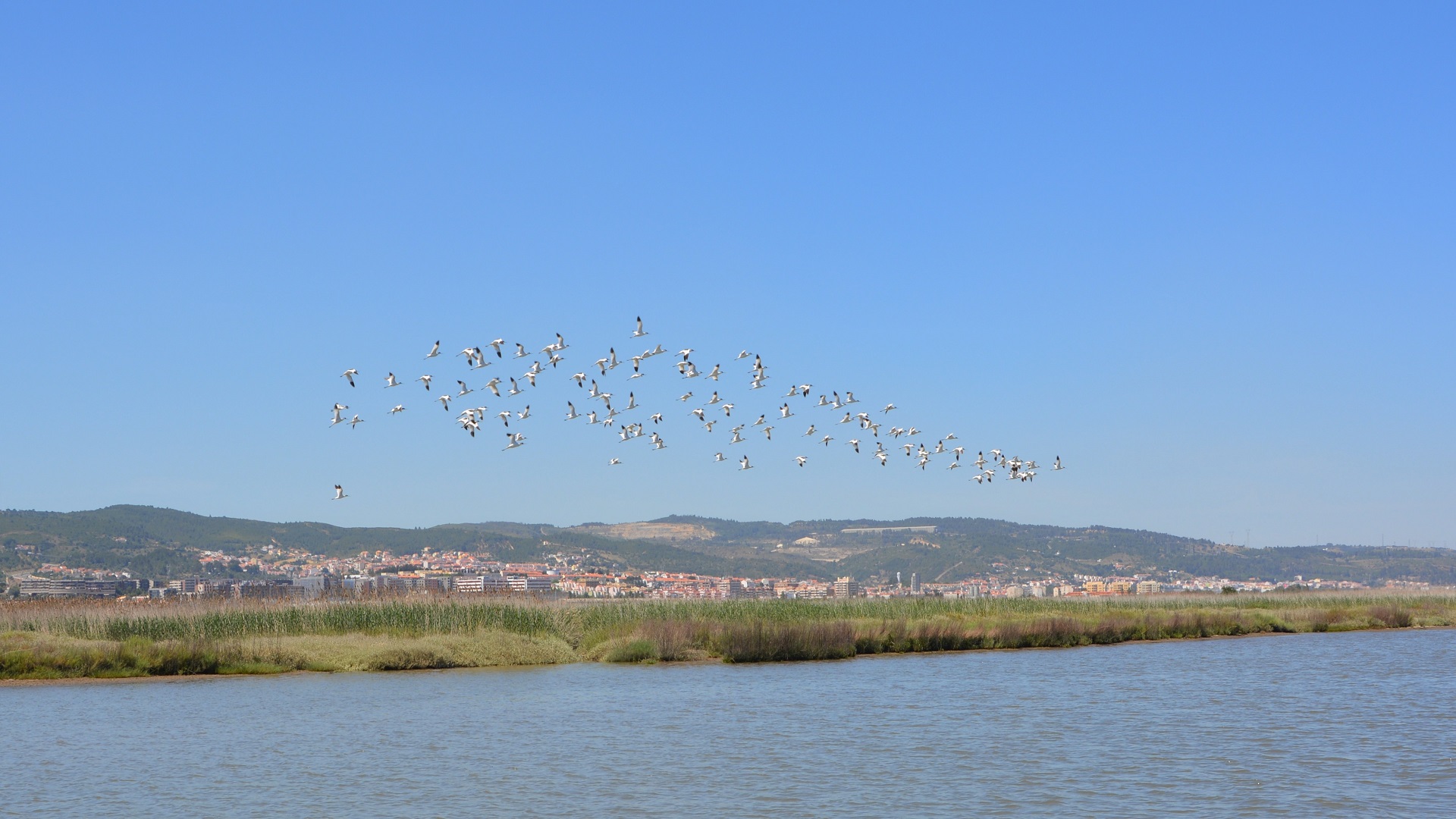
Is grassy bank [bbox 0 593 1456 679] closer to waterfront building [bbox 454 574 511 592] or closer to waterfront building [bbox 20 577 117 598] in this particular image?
waterfront building [bbox 454 574 511 592]

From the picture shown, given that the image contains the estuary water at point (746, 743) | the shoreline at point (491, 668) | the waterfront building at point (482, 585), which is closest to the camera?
the estuary water at point (746, 743)

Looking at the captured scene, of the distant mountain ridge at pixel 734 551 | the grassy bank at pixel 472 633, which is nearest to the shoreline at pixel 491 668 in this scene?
the grassy bank at pixel 472 633

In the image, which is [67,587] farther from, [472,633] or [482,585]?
[472,633]

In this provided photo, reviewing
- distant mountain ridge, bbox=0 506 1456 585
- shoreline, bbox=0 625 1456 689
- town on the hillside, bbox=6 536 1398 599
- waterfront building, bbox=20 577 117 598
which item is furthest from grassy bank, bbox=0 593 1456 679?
distant mountain ridge, bbox=0 506 1456 585

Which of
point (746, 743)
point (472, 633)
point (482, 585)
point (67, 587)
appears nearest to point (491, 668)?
point (472, 633)

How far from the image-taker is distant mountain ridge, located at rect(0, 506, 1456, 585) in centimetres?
13475

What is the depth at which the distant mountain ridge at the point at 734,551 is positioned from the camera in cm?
13475

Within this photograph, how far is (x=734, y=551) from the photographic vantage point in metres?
196

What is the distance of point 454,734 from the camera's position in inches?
955

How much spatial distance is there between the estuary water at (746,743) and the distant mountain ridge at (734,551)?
349 ft

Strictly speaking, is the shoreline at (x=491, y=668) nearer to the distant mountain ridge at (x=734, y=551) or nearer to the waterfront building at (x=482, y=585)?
the waterfront building at (x=482, y=585)

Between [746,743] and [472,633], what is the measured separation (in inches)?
724

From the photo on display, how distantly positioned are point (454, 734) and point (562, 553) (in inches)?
5664

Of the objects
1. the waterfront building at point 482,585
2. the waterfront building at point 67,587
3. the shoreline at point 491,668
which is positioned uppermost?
the waterfront building at point 482,585
